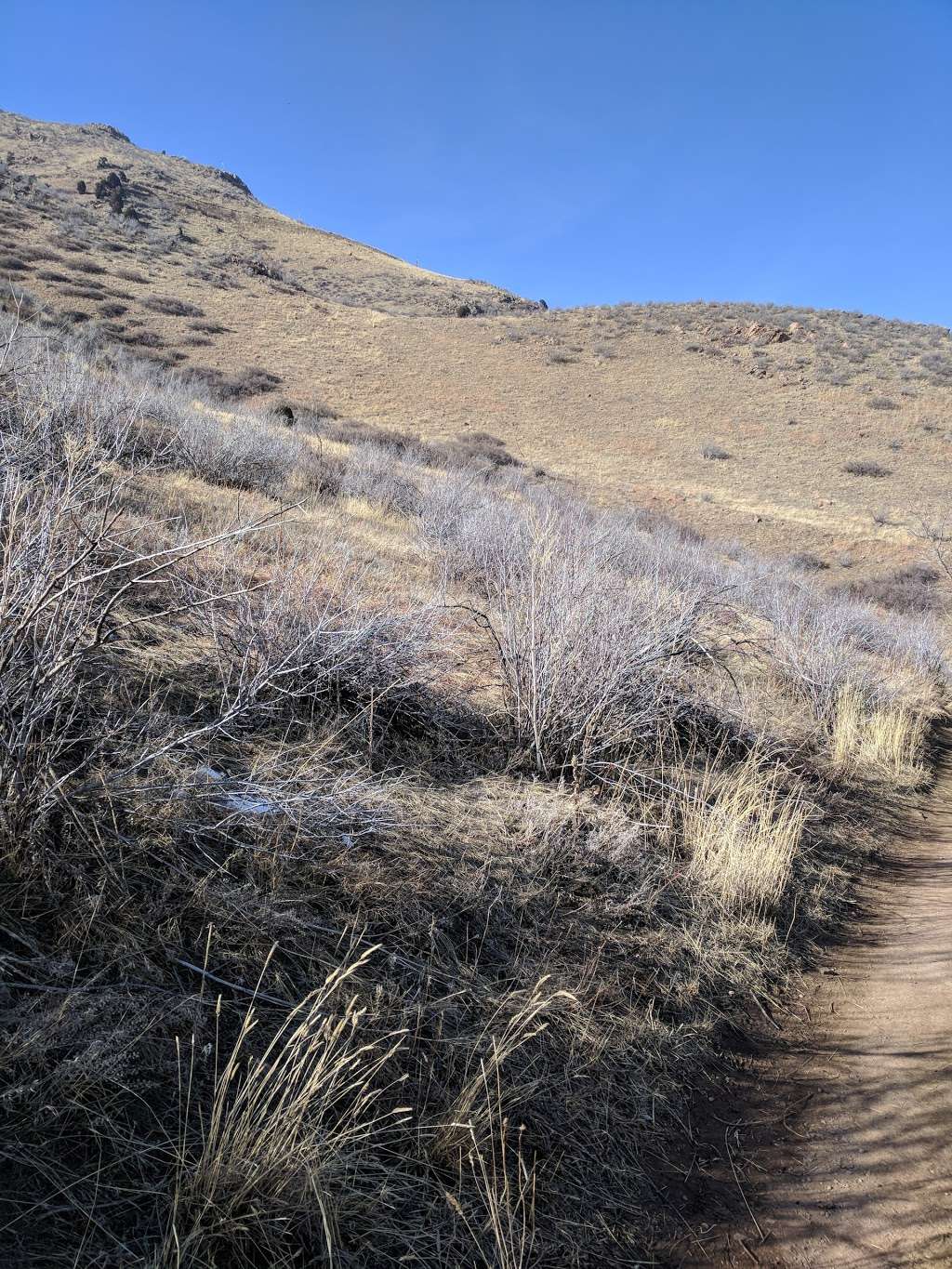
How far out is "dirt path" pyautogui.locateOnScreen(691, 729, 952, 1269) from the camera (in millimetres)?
2133

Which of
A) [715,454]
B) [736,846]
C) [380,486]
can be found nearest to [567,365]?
[715,454]

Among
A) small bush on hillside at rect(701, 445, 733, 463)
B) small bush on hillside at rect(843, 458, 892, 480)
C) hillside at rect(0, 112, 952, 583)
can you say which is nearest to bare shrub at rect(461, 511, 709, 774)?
hillside at rect(0, 112, 952, 583)

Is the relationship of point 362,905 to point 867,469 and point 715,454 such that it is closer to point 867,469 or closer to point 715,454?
point 715,454

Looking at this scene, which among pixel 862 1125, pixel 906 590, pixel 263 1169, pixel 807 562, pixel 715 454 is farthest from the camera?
pixel 715 454

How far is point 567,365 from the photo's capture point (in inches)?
1465

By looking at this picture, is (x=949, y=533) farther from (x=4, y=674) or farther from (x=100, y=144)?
(x=100, y=144)

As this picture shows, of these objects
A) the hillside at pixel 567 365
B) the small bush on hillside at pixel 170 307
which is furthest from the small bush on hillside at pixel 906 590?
the small bush on hillside at pixel 170 307

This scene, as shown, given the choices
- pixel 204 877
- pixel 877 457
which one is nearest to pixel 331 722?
pixel 204 877

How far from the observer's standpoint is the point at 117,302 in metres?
29.6

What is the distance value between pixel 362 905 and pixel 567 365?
3809cm

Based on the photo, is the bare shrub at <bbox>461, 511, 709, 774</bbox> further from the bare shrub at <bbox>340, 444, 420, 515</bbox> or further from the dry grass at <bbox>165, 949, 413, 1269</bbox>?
the bare shrub at <bbox>340, 444, 420, 515</bbox>

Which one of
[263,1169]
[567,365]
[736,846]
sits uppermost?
[567,365]

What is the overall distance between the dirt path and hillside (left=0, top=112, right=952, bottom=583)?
17302 mm

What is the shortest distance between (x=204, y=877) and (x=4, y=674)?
36.8 inches
